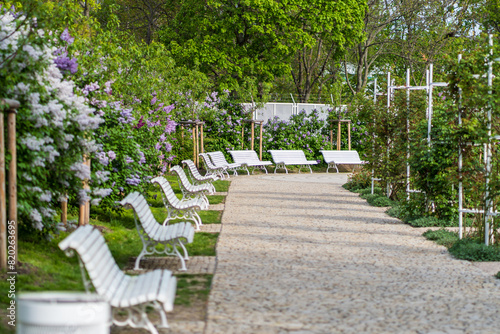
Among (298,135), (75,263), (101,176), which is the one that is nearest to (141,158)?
(101,176)

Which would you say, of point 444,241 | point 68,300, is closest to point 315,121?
point 444,241

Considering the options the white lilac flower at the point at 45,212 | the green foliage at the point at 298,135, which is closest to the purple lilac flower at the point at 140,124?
the white lilac flower at the point at 45,212

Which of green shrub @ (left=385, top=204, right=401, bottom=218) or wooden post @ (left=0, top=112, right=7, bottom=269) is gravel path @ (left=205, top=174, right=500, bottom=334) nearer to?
green shrub @ (left=385, top=204, right=401, bottom=218)

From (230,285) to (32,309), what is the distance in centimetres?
336

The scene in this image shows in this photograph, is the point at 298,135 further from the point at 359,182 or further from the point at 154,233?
the point at 154,233

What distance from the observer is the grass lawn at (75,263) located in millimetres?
5730

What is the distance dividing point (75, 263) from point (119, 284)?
229cm

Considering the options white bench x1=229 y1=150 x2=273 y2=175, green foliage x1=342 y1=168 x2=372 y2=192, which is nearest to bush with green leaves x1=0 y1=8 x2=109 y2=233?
green foliage x1=342 y1=168 x2=372 y2=192

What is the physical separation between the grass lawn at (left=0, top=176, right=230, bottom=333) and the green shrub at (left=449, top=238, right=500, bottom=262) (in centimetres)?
311

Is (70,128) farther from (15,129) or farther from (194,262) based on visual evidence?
(194,262)

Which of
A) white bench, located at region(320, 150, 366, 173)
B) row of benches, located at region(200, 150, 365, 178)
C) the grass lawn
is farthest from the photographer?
white bench, located at region(320, 150, 366, 173)

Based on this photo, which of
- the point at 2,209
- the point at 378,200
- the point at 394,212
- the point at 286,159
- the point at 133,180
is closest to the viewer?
the point at 2,209

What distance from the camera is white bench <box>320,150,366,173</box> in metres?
23.4

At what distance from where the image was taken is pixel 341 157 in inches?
933
